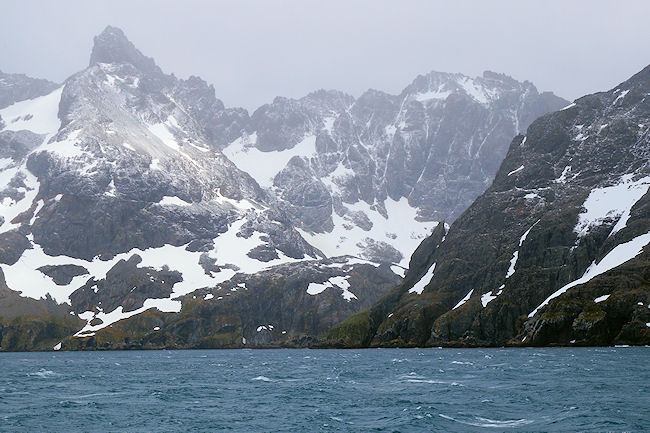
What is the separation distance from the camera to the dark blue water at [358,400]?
54656 millimetres

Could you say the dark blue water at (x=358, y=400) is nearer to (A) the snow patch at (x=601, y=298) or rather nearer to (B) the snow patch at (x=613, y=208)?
(A) the snow patch at (x=601, y=298)

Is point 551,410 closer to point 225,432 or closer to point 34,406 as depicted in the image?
point 225,432

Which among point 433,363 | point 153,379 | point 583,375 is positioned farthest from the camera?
point 433,363

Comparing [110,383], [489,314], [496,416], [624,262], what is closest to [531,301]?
[489,314]

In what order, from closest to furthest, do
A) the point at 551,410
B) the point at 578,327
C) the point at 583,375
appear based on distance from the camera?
the point at 551,410 < the point at 583,375 < the point at 578,327

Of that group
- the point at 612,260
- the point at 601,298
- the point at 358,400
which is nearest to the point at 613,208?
the point at 612,260

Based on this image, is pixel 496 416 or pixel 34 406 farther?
pixel 34 406

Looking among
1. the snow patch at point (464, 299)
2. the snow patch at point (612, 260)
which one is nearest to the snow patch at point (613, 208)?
the snow patch at point (612, 260)

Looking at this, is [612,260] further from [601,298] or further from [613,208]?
[613,208]

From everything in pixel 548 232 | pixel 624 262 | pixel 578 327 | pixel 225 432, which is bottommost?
pixel 225 432

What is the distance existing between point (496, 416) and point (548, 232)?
471 feet

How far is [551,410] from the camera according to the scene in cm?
5712

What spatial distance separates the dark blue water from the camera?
5466cm

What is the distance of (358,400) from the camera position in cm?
6981
